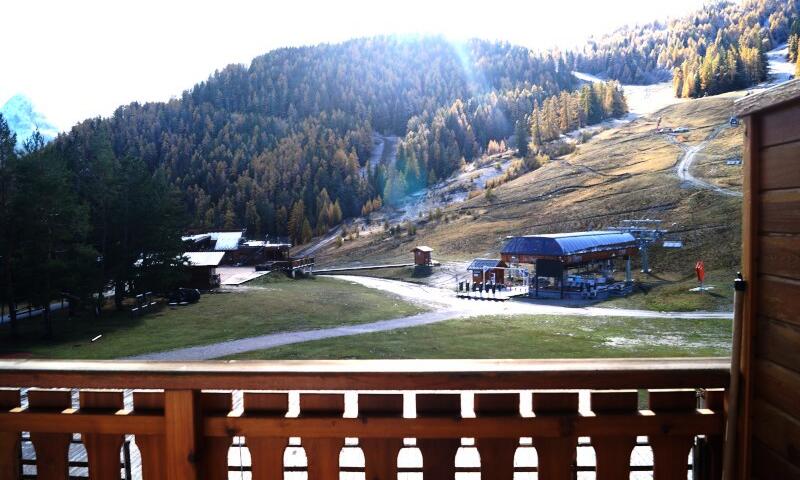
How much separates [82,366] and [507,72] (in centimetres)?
16776

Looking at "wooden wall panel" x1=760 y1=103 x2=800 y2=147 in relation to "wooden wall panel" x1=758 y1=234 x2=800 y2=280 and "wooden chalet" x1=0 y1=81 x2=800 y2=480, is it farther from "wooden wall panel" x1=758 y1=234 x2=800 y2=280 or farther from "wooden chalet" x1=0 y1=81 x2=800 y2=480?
"wooden wall panel" x1=758 y1=234 x2=800 y2=280

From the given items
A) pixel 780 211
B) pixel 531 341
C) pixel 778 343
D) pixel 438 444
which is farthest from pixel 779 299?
pixel 531 341

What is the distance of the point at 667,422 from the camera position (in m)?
1.94

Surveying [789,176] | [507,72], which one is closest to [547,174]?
[789,176]

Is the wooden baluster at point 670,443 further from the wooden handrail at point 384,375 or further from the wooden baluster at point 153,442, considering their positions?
the wooden baluster at point 153,442

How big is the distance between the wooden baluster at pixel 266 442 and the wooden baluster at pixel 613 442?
1.17m

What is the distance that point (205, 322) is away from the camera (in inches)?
831

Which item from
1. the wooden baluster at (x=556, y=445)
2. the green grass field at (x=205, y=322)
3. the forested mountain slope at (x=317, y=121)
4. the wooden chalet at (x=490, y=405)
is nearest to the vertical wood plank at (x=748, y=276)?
the wooden chalet at (x=490, y=405)

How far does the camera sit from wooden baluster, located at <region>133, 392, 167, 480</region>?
78.4 inches

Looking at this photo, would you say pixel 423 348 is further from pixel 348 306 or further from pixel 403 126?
pixel 403 126

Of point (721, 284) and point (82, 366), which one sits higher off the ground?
point (82, 366)

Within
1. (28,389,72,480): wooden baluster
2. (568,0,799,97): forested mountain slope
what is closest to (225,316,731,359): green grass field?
(28,389,72,480): wooden baluster

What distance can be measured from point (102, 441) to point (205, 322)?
2039 centimetres

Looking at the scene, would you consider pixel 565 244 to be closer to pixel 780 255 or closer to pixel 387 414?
pixel 780 255
